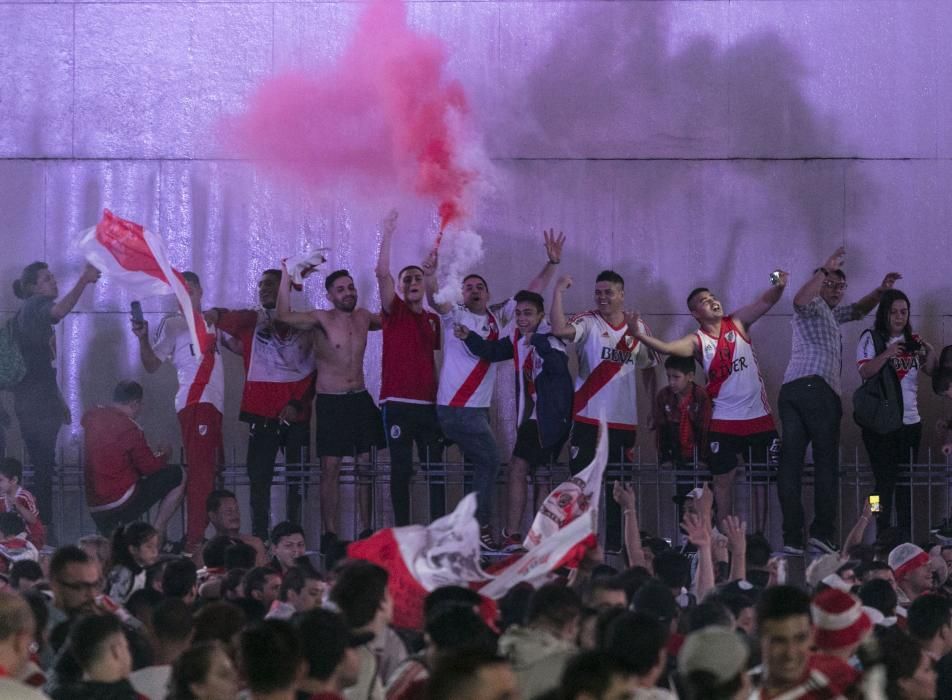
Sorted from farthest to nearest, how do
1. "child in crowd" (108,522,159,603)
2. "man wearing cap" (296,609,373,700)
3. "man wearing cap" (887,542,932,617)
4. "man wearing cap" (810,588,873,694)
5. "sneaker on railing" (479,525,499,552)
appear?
"sneaker on railing" (479,525,499,552), "man wearing cap" (887,542,932,617), "child in crowd" (108,522,159,603), "man wearing cap" (810,588,873,694), "man wearing cap" (296,609,373,700)

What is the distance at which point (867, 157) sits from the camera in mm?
14805

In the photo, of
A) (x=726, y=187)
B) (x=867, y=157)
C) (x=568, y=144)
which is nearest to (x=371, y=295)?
(x=568, y=144)

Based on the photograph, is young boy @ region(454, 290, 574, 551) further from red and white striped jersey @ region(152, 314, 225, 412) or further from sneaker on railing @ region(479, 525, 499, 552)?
red and white striped jersey @ region(152, 314, 225, 412)

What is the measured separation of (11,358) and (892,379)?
21.6 feet

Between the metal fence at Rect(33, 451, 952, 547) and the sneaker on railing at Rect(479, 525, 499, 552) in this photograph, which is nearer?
the sneaker on railing at Rect(479, 525, 499, 552)

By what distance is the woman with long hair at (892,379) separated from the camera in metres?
13.1

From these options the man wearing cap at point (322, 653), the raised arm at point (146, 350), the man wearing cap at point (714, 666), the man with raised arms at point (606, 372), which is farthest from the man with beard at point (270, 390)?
the man wearing cap at point (714, 666)

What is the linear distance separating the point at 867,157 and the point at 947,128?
716 millimetres

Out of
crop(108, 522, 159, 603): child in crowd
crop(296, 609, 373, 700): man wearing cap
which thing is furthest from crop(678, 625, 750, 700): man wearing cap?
crop(108, 522, 159, 603): child in crowd

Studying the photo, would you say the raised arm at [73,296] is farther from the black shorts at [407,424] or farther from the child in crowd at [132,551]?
the child in crowd at [132,551]

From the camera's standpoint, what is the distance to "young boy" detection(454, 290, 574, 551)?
1257cm

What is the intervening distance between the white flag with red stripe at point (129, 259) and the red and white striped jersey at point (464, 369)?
200cm

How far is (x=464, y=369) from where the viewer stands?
41.3ft

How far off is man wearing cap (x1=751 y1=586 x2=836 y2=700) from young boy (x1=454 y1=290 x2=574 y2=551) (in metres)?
6.48
